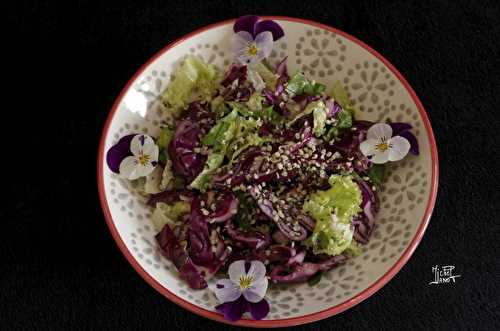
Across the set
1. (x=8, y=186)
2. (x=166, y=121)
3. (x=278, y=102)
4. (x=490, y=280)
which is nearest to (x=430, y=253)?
(x=490, y=280)

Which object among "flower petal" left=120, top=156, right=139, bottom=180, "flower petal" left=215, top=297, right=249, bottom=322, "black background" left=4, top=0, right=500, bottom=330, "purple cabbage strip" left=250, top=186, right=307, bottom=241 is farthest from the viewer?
"black background" left=4, top=0, right=500, bottom=330

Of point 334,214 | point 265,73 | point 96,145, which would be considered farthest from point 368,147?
point 96,145

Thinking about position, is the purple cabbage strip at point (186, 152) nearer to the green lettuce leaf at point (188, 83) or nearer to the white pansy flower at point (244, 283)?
the green lettuce leaf at point (188, 83)

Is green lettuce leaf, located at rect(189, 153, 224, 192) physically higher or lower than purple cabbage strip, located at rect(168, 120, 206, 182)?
lower

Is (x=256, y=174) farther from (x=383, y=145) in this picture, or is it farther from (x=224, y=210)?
(x=383, y=145)

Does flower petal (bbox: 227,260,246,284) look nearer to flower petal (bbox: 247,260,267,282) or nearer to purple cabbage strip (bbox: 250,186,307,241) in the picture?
flower petal (bbox: 247,260,267,282)

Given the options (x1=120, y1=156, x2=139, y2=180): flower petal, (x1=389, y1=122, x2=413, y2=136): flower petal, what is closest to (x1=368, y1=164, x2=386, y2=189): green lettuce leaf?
(x1=389, y1=122, x2=413, y2=136): flower petal
